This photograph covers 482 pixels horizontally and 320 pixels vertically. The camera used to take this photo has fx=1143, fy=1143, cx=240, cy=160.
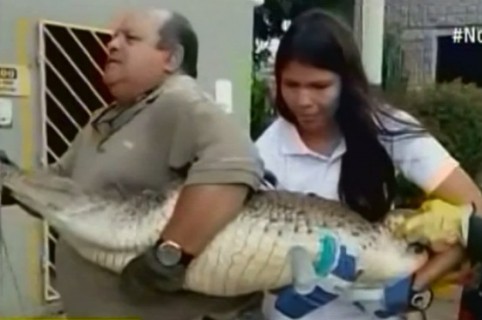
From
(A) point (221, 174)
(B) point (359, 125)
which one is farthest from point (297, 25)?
(A) point (221, 174)

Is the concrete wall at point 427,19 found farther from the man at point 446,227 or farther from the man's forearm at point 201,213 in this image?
the man's forearm at point 201,213

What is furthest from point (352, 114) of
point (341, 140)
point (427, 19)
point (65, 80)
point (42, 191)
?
point (427, 19)

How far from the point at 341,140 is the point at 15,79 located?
1731 mm

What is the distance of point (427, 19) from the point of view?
23.4 feet

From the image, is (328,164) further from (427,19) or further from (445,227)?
(427,19)

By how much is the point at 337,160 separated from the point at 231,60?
1.67m

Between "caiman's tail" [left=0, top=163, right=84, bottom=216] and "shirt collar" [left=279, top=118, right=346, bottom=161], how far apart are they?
1.00 ft

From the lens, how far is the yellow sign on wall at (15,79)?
10.1ft

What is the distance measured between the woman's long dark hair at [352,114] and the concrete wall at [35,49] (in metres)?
1.26

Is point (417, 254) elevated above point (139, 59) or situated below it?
below

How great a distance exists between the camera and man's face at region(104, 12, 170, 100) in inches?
61.8
